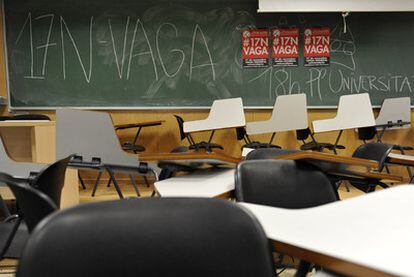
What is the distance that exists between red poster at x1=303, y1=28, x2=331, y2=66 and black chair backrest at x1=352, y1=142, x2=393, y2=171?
7.38ft

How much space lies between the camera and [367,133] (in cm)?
404

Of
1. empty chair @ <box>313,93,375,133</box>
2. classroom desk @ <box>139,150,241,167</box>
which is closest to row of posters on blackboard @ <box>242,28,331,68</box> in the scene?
empty chair @ <box>313,93,375,133</box>

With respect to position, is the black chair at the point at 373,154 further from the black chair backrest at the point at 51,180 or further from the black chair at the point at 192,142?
the black chair at the point at 192,142

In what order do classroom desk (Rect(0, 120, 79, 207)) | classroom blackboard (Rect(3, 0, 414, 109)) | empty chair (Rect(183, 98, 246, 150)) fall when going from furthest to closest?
classroom blackboard (Rect(3, 0, 414, 109))
empty chair (Rect(183, 98, 246, 150))
classroom desk (Rect(0, 120, 79, 207))

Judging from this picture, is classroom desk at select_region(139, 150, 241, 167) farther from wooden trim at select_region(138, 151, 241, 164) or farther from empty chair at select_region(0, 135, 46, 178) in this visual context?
empty chair at select_region(0, 135, 46, 178)

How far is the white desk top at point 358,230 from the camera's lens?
644 mm

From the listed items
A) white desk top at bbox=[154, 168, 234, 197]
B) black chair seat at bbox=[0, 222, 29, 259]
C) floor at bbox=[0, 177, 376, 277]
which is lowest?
floor at bbox=[0, 177, 376, 277]

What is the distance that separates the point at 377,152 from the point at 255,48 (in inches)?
99.5

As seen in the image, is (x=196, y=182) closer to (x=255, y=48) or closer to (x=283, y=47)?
(x=255, y=48)

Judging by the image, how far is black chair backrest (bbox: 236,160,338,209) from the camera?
133 cm

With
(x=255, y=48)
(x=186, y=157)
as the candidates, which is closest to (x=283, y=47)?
(x=255, y=48)

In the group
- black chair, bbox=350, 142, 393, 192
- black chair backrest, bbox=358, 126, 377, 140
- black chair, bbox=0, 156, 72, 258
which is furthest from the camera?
black chair backrest, bbox=358, 126, 377, 140

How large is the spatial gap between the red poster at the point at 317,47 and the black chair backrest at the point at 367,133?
3.19 feet

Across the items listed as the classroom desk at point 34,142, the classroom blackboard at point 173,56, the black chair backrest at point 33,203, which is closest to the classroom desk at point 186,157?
the black chair backrest at point 33,203
